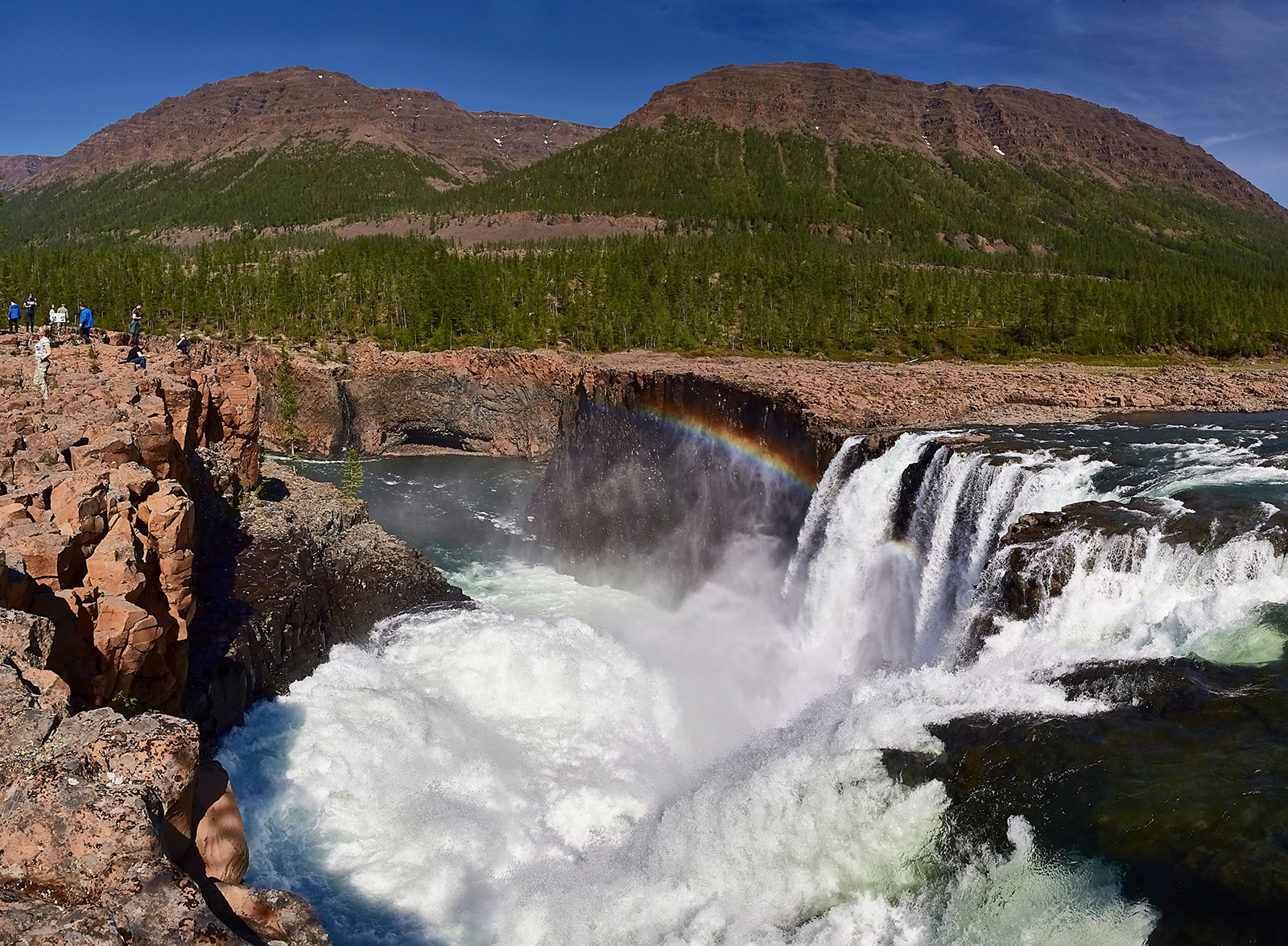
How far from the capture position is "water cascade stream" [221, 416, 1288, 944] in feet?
48.7

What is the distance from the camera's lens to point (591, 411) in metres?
56.1

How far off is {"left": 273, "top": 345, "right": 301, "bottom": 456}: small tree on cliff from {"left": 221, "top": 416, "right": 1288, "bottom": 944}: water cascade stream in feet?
161

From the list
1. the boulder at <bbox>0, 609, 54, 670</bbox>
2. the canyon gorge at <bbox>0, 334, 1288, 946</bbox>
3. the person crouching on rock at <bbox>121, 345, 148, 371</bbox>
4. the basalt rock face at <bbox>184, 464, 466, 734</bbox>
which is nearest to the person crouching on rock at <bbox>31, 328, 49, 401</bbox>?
the canyon gorge at <bbox>0, 334, 1288, 946</bbox>

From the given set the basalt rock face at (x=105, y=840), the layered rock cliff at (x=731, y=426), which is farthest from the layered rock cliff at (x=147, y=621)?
the layered rock cliff at (x=731, y=426)

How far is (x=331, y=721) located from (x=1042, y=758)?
1808 cm

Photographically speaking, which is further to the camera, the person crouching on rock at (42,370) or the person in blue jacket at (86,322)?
the person in blue jacket at (86,322)

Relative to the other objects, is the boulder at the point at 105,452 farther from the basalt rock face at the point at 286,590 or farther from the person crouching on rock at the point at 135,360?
the person crouching on rock at the point at 135,360

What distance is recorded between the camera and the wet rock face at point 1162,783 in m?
11.5

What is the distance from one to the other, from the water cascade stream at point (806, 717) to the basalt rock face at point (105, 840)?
9189 mm

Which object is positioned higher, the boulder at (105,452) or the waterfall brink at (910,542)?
the boulder at (105,452)

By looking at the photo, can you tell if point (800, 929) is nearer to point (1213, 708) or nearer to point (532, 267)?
point (1213, 708)

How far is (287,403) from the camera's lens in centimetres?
7450

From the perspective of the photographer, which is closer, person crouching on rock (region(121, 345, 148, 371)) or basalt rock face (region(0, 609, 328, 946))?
basalt rock face (region(0, 609, 328, 946))

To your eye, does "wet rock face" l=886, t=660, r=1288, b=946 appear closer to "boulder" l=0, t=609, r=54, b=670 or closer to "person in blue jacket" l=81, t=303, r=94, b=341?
"boulder" l=0, t=609, r=54, b=670
